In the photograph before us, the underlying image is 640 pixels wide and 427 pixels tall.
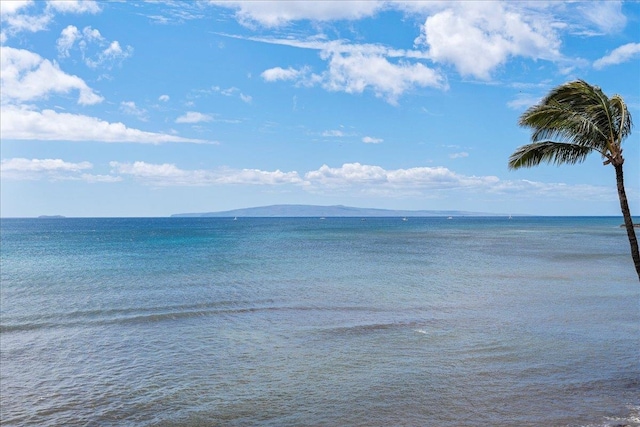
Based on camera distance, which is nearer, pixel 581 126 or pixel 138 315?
pixel 581 126

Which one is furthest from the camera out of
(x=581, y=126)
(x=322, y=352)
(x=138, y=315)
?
(x=138, y=315)

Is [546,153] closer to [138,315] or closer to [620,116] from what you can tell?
[620,116]

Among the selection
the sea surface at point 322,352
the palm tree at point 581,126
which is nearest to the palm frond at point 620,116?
the palm tree at point 581,126

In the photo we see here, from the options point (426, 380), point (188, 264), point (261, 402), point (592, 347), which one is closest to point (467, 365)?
point (426, 380)

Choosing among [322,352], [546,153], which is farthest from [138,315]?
[546,153]

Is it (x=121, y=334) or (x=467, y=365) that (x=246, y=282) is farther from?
(x=467, y=365)

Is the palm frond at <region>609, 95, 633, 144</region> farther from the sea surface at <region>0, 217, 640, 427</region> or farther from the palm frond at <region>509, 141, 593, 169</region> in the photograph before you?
the sea surface at <region>0, 217, 640, 427</region>

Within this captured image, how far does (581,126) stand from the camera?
1379 cm

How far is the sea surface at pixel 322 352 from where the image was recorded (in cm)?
1329

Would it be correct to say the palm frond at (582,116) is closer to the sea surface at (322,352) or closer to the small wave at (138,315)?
the sea surface at (322,352)

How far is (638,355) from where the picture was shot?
679 inches

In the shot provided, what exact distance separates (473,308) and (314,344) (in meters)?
10.3

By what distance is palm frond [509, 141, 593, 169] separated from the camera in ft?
48.2

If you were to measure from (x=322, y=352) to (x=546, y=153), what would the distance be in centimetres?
998
